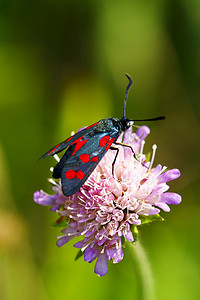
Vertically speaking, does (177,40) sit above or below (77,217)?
above

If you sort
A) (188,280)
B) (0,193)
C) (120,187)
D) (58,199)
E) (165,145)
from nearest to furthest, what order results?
1. (120,187)
2. (58,199)
3. (188,280)
4. (0,193)
5. (165,145)

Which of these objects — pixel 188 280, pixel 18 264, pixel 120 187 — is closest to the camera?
pixel 120 187

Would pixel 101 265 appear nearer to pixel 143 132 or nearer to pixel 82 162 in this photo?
pixel 82 162

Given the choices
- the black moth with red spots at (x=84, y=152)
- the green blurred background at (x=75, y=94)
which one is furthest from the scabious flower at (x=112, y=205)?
the green blurred background at (x=75, y=94)

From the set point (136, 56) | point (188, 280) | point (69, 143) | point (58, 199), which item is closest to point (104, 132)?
point (69, 143)

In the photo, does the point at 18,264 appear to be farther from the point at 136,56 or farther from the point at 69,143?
the point at 136,56

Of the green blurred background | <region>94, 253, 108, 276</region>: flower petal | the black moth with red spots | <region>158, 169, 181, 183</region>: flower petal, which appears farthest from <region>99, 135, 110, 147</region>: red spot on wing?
the green blurred background

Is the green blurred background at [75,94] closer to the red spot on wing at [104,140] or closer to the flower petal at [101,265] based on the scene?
the flower petal at [101,265]

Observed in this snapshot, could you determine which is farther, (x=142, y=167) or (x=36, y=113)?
(x=36, y=113)
